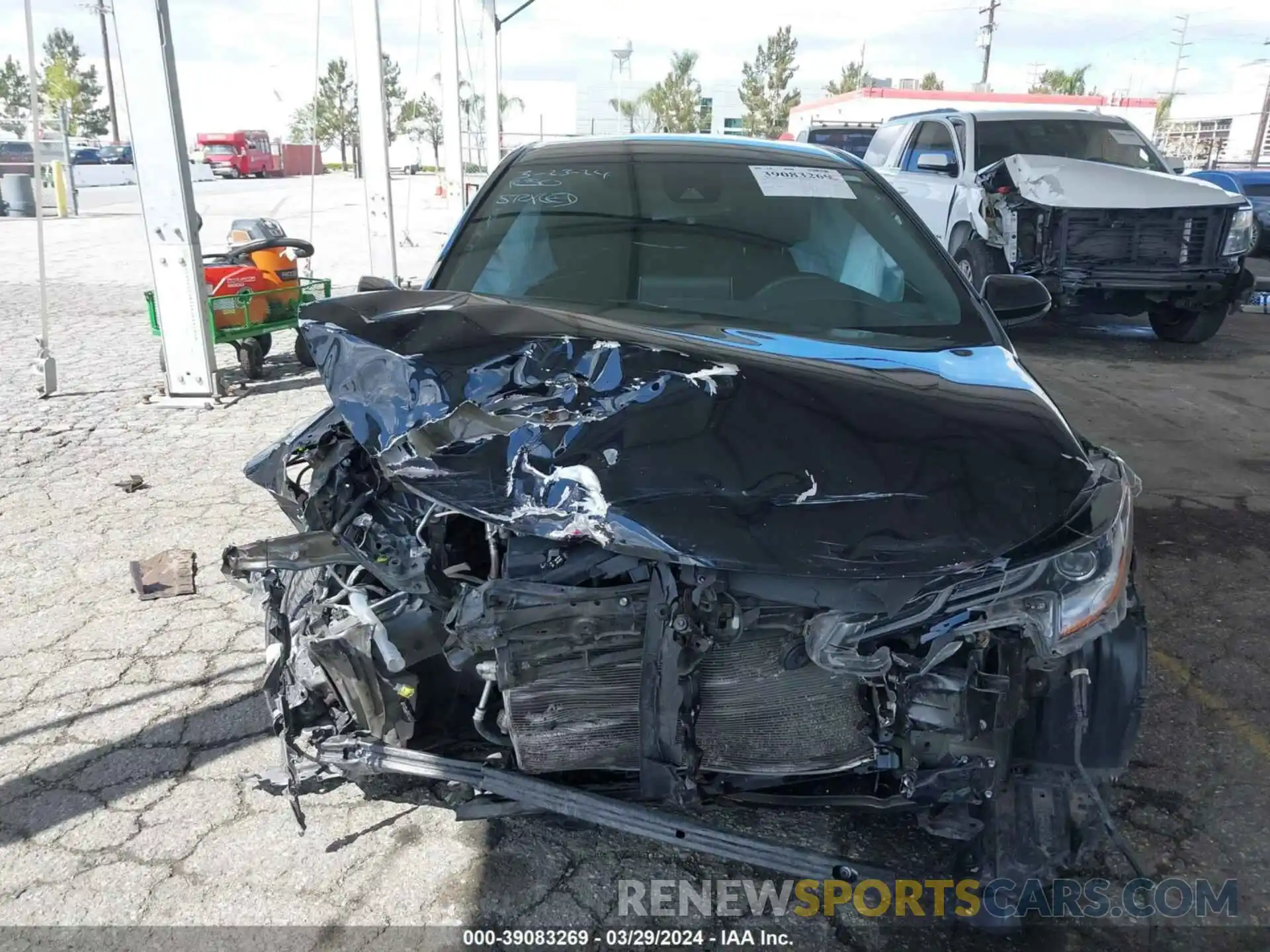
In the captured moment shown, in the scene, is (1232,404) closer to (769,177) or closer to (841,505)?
(769,177)

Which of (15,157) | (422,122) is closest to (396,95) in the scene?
(422,122)

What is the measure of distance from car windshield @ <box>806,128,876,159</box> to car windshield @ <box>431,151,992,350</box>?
12.9 metres

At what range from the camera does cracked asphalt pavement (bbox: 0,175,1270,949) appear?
221 cm

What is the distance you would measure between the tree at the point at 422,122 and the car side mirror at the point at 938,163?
43.6 metres

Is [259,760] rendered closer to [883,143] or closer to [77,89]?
[883,143]

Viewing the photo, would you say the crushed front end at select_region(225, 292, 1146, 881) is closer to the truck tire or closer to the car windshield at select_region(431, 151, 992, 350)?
the car windshield at select_region(431, 151, 992, 350)

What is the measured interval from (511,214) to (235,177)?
150 feet

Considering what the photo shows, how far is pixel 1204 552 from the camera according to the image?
13.6ft

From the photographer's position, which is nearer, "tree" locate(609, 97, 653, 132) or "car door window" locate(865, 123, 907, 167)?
"car door window" locate(865, 123, 907, 167)

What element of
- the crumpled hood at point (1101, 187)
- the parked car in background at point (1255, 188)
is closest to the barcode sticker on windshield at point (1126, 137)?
the crumpled hood at point (1101, 187)

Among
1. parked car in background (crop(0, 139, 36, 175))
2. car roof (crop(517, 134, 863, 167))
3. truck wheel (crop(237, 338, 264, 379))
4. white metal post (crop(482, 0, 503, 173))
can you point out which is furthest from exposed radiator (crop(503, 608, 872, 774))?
parked car in background (crop(0, 139, 36, 175))

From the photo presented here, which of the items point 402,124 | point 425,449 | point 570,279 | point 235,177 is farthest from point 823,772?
point 402,124

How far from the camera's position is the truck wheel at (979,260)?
7938 mm

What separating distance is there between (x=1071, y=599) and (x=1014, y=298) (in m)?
1.64
